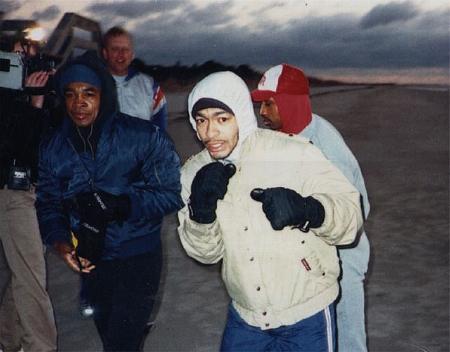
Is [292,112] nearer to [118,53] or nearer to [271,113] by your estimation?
[271,113]

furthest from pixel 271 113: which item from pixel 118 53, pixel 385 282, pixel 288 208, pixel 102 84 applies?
pixel 385 282

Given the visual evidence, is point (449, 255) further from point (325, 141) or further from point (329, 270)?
point (329, 270)

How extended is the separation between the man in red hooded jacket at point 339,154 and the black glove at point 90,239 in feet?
3.09

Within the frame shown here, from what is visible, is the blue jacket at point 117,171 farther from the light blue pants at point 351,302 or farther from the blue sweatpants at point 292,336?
the light blue pants at point 351,302

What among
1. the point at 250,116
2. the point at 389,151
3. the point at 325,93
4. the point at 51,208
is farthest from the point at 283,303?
the point at 325,93

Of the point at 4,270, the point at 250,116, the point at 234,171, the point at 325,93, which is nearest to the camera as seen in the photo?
the point at 234,171

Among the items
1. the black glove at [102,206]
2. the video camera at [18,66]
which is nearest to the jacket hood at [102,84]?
the black glove at [102,206]

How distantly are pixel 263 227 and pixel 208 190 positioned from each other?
23cm

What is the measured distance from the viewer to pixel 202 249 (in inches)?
87.5

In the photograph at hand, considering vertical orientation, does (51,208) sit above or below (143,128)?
below

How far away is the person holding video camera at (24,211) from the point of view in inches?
126

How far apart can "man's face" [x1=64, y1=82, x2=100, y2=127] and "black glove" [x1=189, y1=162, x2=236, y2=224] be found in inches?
29.8

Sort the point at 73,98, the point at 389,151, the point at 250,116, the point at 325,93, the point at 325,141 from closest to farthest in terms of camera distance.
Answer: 1. the point at 250,116
2. the point at 73,98
3. the point at 325,141
4. the point at 389,151
5. the point at 325,93

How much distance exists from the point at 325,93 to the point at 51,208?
53.4 ft
